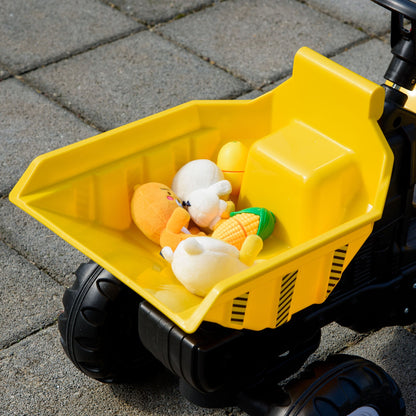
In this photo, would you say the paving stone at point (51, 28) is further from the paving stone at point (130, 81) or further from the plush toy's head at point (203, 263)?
the plush toy's head at point (203, 263)

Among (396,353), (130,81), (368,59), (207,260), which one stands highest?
(207,260)

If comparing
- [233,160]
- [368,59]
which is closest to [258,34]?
[368,59]

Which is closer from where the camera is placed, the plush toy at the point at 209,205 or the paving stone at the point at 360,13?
the plush toy at the point at 209,205

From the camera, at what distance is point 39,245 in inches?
106

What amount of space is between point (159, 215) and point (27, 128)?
58.8 inches

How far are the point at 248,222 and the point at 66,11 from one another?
2.51 m

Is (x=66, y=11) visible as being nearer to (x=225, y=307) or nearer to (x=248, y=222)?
(x=248, y=222)

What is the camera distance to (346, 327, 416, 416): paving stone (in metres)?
2.24

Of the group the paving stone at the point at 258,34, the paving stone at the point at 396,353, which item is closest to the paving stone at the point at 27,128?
the paving stone at the point at 258,34

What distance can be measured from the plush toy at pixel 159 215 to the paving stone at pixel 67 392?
507 millimetres

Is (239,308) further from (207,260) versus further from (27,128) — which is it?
(27,128)

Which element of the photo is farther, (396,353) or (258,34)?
(258,34)

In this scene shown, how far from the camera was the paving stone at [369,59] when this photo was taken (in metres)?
3.62

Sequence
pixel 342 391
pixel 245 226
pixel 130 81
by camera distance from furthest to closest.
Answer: pixel 130 81 < pixel 245 226 < pixel 342 391
